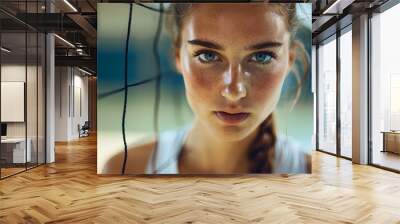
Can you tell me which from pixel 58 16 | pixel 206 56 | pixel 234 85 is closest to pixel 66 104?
pixel 58 16

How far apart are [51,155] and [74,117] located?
28.4ft

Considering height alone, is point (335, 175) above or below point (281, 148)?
below

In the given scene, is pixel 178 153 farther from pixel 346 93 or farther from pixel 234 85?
pixel 346 93

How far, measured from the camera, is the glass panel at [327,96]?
991 centimetres

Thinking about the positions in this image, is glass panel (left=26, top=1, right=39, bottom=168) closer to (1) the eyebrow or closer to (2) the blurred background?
(2) the blurred background

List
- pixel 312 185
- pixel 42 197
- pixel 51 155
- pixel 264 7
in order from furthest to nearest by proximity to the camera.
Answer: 1. pixel 51 155
2. pixel 264 7
3. pixel 312 185
4. pixel 42 197

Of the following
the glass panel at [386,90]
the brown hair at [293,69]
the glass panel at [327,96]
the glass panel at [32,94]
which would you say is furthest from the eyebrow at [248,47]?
the glass panel at [327,96]

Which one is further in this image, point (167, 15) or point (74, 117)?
point (74, 117)

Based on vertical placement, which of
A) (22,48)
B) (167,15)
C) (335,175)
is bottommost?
(335,175)

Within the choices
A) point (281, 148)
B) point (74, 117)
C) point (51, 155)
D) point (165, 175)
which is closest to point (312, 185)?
point (281, 148)

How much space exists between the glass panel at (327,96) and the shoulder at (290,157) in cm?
391

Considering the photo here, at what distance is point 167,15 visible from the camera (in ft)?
20.6

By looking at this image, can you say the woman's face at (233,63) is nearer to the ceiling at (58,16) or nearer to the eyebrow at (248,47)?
the eyebrow at (248,47)

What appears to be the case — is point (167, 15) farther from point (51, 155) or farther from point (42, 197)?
point (51, 155)
